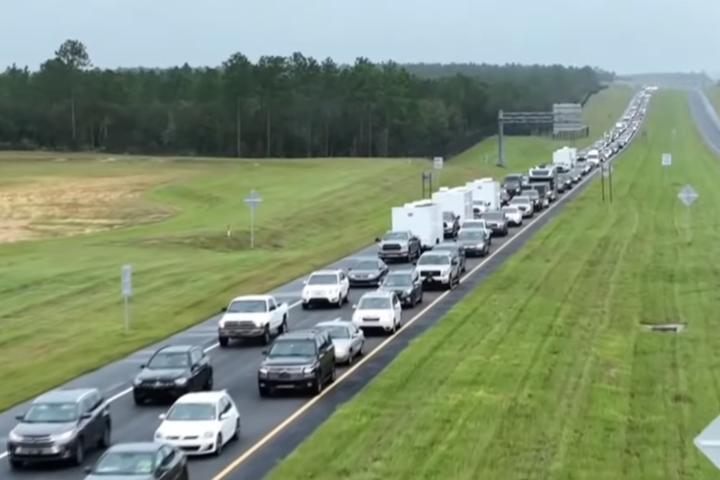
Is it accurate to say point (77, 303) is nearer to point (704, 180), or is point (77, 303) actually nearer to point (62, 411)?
point (62, 411)

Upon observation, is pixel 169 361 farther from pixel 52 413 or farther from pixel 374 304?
pixel 374 304

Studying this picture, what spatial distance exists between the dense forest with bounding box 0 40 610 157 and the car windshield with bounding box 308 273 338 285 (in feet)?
332

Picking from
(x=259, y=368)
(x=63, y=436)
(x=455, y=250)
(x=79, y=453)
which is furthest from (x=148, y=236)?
(x=63, y=436)

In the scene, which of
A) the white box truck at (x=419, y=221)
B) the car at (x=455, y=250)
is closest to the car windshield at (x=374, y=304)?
the car at (x=455, y=250)

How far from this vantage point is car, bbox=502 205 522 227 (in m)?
80.1

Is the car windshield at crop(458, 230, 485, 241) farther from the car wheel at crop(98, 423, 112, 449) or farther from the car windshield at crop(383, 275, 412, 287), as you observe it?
the car wheel at crop(98, 423, 112, 449)

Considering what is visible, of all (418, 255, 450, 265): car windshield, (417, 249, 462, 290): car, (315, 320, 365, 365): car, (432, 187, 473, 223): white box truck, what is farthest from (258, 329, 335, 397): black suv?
(432, 187, 473, 223): white box truck

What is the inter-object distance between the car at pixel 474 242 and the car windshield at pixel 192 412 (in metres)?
36.3

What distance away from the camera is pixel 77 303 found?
50.9m

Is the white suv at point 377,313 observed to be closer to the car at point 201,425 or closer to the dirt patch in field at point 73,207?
the car at point 201,425

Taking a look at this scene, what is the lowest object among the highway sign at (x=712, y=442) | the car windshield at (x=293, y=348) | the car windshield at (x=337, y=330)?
the car windshield at (x=337, y=330)

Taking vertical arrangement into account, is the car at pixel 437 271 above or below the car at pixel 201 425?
below

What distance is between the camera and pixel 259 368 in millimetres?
34406

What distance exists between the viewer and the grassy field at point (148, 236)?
4422 cm
